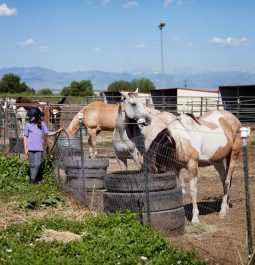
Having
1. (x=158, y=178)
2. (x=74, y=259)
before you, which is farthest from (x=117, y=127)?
(x=74, y=259)

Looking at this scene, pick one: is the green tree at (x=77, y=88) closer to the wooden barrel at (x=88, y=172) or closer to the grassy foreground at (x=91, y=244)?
the wooden barrel at (x=88, y=172)

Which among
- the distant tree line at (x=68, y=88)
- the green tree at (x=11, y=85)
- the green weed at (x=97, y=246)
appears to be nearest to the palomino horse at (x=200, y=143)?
the green weed at (x=97, y=246)

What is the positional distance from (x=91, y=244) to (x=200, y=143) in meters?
3.23

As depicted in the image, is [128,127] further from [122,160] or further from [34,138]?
[34,138]

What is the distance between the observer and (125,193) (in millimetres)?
7105

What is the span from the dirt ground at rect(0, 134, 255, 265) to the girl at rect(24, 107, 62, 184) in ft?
4.36

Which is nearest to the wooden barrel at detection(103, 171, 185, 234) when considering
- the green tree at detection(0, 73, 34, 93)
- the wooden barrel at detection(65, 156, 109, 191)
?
the wooden barrel at detection(65, 156, 109, 191)

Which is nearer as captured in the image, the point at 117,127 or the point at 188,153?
the point at 188,153

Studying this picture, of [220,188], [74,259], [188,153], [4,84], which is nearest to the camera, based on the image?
[74,259]

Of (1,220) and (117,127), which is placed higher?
(117,127)

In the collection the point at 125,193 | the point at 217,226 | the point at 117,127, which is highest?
the point at 117,127

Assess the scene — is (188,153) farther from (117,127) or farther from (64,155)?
(64,155)

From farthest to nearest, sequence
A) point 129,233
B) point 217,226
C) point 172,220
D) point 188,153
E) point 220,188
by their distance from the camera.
→ point 220,188 → point 188,153 → point 217,226 → point 172,220 → point 129,233

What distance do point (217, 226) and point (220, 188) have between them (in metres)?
3.13
